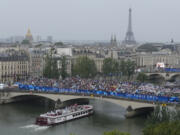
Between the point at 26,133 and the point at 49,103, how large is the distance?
10.4 m

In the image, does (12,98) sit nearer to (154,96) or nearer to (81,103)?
(81,103)

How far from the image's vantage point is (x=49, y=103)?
35000mm

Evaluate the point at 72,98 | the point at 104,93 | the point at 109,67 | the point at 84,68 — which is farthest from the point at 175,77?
the point at 104,93

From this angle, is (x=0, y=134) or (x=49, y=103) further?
(x=49, y=103)

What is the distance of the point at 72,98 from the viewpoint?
1237 inches

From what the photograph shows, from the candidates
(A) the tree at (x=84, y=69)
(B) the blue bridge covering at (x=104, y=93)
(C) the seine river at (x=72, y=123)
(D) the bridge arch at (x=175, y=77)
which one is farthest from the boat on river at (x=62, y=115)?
(D) the bridge arch at (x=175, y=77)

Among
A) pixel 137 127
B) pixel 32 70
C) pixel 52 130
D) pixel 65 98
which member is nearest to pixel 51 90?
pixel 65 98

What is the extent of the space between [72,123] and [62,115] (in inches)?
33.7

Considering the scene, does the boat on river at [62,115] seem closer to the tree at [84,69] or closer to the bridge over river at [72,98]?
the bridge over river at [72,98]

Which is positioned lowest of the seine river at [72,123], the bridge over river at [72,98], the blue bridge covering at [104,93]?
the seine river at [72,123]

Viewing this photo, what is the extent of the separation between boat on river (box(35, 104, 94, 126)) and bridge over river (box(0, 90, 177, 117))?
1232 millimetres

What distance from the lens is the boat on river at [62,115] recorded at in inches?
1061

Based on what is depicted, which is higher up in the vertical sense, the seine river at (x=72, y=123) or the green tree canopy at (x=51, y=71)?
the green tree canopy at (x=51, y=71)

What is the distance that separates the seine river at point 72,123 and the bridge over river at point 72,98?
0.88 metres
